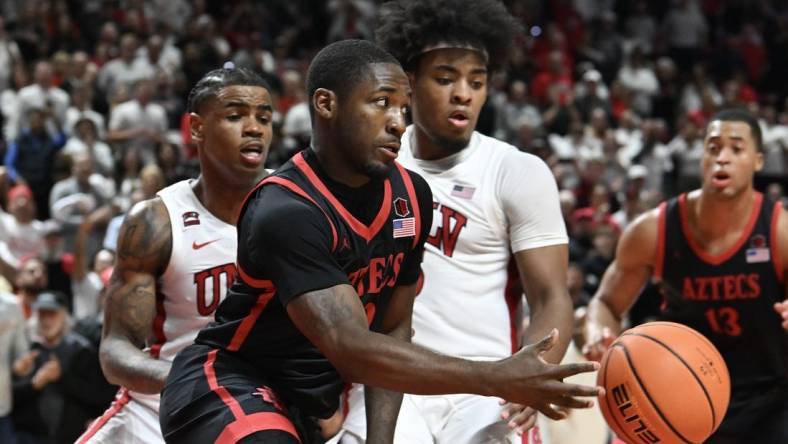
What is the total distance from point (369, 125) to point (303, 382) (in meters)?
0.76

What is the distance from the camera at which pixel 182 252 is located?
4.41 m

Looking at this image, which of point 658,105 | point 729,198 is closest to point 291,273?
point 729,198

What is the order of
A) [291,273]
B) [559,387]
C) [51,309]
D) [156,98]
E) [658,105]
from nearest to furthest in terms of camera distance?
[559,387]
[291,273]
[51,309]
[156,98]
[658,105]

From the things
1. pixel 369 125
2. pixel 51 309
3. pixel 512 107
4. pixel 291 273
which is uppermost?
pixel 369 125

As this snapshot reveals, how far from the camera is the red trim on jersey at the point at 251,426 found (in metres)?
3.11

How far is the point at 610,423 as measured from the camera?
12.9ft

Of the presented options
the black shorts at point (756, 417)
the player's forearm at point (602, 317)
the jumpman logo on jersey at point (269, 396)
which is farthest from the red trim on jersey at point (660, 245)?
the jumpman logo on jersey at point (269, 396)

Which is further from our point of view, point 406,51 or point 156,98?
point 156,98

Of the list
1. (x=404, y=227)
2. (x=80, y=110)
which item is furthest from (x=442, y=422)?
(x=80, y=110)

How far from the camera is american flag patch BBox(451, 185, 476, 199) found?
4.22m

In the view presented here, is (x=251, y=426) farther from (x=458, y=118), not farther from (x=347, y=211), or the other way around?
(x=458, y=118)

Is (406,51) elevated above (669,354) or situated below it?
above

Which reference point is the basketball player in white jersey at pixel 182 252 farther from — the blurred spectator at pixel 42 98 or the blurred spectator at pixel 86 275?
the blurred spectator at pixel 42 98

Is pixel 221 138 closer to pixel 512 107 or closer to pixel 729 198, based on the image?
pixel 729 198
